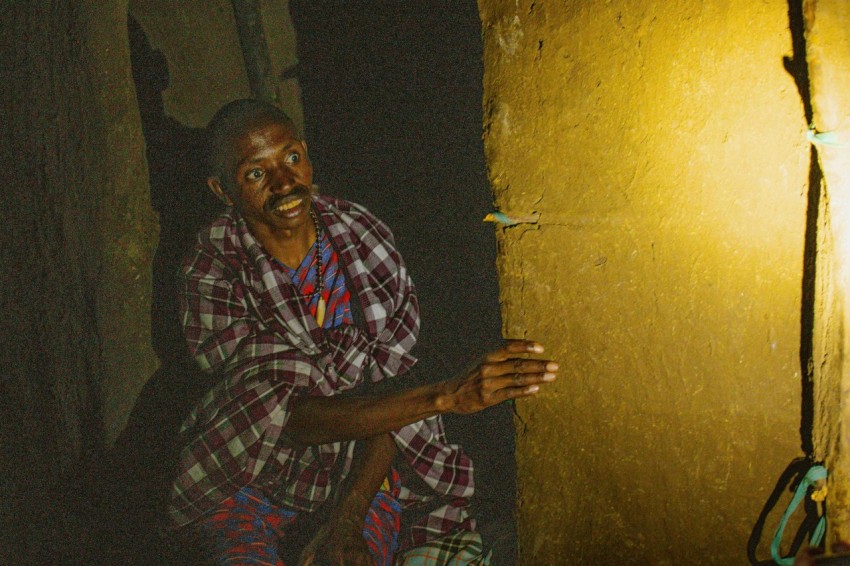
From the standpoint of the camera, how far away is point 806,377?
1833 millimetres

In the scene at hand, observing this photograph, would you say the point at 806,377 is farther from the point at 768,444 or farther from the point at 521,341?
the point at 521,341

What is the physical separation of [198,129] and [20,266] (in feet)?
2.10

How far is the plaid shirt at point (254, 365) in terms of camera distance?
5.69 feet

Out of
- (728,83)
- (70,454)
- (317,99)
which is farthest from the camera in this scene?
(317,99)

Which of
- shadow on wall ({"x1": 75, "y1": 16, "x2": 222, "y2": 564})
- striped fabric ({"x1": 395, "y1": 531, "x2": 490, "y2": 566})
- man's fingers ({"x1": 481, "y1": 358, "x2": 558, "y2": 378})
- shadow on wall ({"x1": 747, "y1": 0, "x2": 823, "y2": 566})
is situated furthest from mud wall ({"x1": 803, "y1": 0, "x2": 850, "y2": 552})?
shadow on wall ({"x1": 75, "y1": 16, "x2": 222, "y2": 564})

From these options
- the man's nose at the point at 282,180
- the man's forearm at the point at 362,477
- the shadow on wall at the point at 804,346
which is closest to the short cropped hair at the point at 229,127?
the man's nose at the point at 282,180

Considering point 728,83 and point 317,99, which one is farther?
point 317,99

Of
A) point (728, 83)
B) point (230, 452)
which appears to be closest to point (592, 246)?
point (728, 83)

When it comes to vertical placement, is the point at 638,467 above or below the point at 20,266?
below

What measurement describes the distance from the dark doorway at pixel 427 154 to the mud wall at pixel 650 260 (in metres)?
0.20

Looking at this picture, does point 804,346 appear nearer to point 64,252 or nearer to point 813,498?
point 813,498

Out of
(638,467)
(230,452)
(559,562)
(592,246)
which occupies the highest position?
(592,246)

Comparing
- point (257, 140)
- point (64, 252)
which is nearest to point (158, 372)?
point (64, 252)

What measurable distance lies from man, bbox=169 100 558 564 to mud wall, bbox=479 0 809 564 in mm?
213
